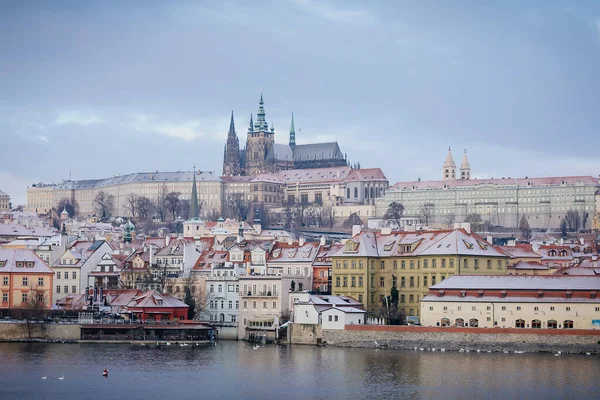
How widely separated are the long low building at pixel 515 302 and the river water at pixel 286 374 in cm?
426

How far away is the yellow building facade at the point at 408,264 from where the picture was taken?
83.2m

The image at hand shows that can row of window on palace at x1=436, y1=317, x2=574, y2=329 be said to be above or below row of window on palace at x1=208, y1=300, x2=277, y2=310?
below

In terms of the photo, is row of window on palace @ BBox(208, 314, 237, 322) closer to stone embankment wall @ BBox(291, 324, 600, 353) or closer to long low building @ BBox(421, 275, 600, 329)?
stone embankment wall @ BBox(291, 324, 600, 353)

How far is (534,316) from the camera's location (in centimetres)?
7375

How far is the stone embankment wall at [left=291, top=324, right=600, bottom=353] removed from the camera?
231 feet

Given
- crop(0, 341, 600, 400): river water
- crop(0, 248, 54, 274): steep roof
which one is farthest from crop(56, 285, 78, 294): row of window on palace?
crop(0, 341, 600, 400): river water

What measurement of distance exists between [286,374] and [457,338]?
13597mm

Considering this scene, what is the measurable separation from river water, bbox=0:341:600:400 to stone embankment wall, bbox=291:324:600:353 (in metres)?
1.41

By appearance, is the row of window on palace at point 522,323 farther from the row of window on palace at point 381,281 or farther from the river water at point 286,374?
the row of window on palace at point 381,281

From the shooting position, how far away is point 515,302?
7419 centimetres

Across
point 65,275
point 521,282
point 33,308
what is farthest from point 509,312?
point 65,275

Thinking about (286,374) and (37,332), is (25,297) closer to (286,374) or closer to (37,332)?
(37,332)

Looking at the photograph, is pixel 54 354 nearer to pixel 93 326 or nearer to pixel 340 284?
pixel 93 326

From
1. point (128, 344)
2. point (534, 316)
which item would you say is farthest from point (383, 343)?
point (128, 344)
